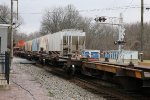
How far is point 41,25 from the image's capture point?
11031 centimetres

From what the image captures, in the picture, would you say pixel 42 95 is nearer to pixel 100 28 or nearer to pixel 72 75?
pixel 72 75

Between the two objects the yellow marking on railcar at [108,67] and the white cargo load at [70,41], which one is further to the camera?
the white cargo load at [70,41]

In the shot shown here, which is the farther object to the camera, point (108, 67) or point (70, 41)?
point (70, 41)

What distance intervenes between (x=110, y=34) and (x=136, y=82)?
298 feet

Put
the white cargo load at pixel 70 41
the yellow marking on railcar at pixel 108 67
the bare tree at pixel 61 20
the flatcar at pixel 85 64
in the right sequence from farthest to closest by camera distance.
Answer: the bare tree at pixel 61 20 < the white cargo load at pixel 70 41 < the yellow marking on railcar at pixel 108 67 < the flatcar at pixel 85 64

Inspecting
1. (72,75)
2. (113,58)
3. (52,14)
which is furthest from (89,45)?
(72,75)

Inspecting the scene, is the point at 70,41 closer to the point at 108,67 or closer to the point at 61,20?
the point at 108,67

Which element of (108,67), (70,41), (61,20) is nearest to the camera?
(108,67)

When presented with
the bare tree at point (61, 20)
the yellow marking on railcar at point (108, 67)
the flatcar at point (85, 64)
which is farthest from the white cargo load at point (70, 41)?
the bare tree at point (61, 20)

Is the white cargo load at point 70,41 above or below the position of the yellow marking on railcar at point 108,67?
above

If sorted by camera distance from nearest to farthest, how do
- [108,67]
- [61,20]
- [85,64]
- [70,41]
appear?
[108,67] → [85,64] → [70,41] → [61,20]

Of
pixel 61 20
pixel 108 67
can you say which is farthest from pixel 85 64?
pixel 61 20

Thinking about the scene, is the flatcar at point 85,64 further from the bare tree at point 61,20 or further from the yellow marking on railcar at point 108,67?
the bare tree at point 61,20

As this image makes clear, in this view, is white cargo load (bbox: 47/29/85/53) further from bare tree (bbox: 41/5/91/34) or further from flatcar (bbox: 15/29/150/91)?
bare tree (bbox: 41/5/91/34)
